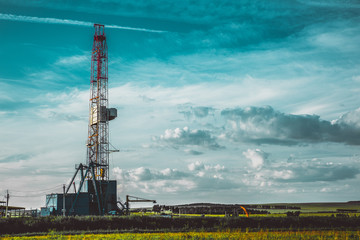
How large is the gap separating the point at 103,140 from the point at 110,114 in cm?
538

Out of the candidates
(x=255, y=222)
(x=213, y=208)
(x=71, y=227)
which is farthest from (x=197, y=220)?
(x=213, y=208)

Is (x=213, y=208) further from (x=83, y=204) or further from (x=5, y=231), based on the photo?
(x=5, y=231)

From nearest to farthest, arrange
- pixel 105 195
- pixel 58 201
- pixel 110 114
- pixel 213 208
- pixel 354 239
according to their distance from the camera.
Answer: pixel 354 239, pixel 58 201, pixel 105 195, pixel 110 114, pixel 213 208

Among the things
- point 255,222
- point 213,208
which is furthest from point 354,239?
point 213,208

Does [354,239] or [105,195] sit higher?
[105,195]

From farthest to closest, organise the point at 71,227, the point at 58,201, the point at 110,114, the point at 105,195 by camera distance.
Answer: the point at 110,114
the point at 105,195
the point at 58,201
the point at 71,227

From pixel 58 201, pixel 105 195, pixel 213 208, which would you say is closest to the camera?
pixel 58 201

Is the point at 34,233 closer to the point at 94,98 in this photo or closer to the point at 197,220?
the point at 197,220

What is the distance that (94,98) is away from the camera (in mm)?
81312

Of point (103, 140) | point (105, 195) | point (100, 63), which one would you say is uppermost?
point (100, 63)

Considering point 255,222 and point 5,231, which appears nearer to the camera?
point 5,231

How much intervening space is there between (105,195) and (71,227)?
30.3 metres

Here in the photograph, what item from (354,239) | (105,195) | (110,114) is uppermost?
(110,114)

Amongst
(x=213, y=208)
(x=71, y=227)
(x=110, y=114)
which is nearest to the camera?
(x=71, y=227)
